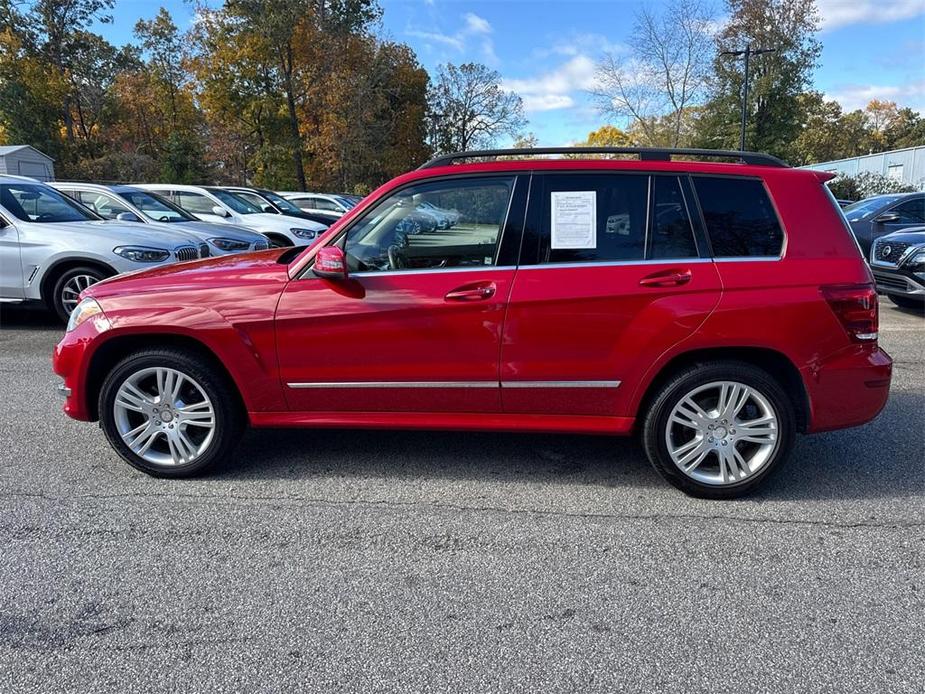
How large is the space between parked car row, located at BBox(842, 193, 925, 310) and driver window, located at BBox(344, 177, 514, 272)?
21.3 ft

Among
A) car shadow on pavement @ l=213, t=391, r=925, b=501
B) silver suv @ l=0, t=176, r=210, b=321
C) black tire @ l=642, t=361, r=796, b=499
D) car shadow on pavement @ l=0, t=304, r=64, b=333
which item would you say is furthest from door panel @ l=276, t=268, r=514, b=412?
car shadow on pavement @ l=0, t=304, r=64, b=333

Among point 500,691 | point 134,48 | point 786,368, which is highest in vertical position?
point 134,48

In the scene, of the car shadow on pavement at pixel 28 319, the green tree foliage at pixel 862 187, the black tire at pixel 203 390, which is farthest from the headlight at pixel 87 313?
the green tree foliage at pixel 862 187

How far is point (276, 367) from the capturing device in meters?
3.67

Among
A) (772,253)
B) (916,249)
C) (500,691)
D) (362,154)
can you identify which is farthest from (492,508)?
(362,154)

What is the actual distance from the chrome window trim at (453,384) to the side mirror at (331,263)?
23.4 inches

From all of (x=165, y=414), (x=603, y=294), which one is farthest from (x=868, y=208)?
(x=165, y=414)

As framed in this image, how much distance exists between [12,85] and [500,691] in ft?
146

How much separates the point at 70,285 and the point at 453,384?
609 cm

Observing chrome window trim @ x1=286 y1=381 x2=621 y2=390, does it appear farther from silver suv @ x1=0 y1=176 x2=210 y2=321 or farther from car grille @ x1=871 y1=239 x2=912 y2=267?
car grille @ x1=871 y1=239 x2=912 y2=267

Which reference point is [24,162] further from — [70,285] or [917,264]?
[917,264]

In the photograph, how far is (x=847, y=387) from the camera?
3.48 metres

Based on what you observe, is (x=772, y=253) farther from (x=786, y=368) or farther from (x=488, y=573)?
(x=488, y=573)

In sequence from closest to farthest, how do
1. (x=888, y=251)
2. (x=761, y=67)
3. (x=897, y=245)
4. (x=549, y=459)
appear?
(x=549, y=459) < (x=897, y=245) < (x=888, y=251) < (x=761, y=67)
